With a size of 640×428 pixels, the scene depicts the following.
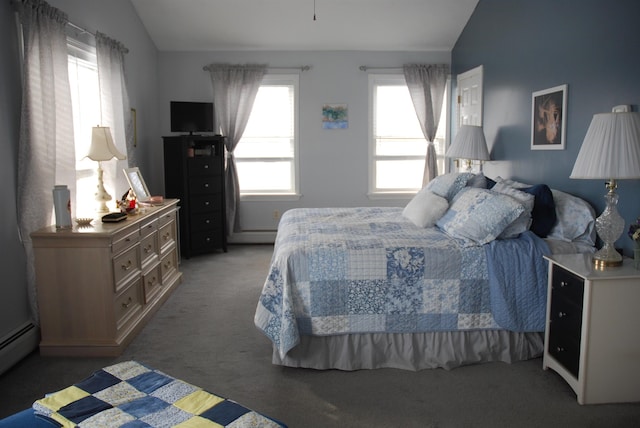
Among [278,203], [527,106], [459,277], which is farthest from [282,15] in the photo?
[459,277]

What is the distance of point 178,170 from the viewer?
18.4 feet

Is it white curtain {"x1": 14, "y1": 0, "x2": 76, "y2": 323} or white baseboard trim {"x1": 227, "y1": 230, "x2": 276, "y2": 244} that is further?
white baseboard trim {"x1": 227, "y1": 230, "x2": 276, "y2": 244}

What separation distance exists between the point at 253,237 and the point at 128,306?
9.94 ft

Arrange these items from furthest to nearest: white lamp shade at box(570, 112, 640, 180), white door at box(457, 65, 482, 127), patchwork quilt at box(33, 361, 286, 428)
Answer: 1. white door at box(457, 65, 482, 127)
2. white lamp shade at box(570, 112, 640, 180)
3. patchwork quilt at box(33, 361, 286, 428)

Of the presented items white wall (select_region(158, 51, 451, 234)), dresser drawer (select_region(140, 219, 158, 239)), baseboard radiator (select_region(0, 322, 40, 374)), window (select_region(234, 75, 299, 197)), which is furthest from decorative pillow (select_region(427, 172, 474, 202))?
baseboard radiator (select_region(0, 322, 40, 374))

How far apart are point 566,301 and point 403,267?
854 mm

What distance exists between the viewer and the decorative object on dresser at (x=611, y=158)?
2.39 m

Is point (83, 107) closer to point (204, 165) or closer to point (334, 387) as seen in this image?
point (204, 165)

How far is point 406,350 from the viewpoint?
9.58 feet

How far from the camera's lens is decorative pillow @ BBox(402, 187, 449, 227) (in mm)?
3490

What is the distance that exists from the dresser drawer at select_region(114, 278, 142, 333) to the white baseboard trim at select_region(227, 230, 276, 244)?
2737mm

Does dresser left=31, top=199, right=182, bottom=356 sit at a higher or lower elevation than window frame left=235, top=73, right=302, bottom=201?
lower

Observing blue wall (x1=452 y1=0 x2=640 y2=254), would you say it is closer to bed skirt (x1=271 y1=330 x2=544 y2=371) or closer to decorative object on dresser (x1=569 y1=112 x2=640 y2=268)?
decorative object on dresser (x1=569 y1=112 x2=640 y2=268)

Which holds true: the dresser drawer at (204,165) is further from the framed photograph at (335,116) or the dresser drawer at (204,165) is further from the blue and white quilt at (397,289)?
the blue and white quilt at (397,289)
